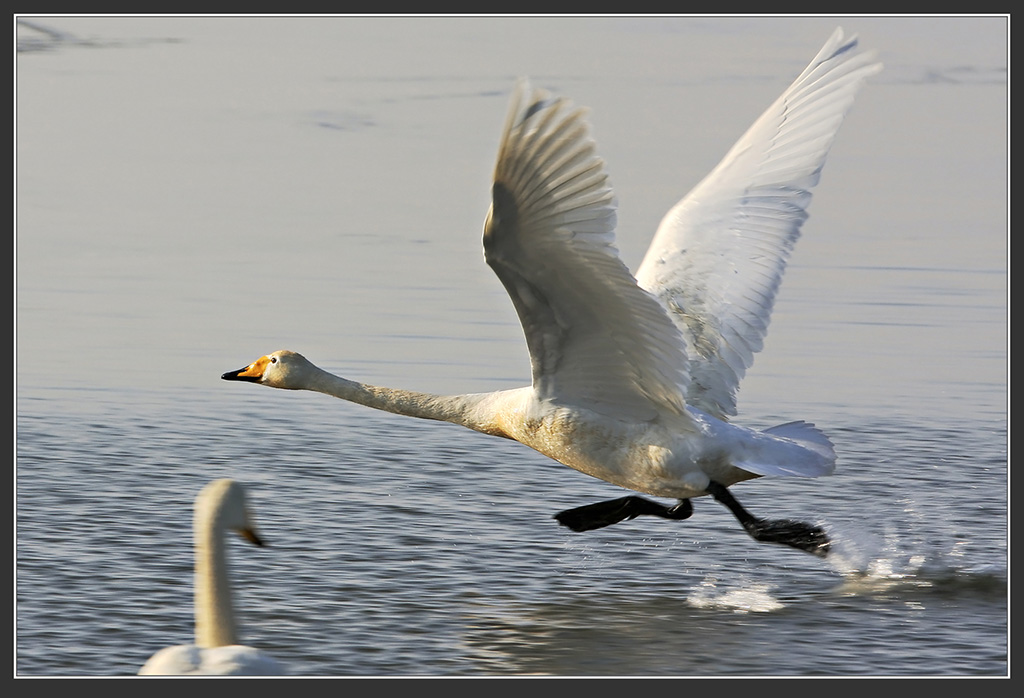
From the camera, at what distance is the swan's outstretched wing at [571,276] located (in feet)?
17.6

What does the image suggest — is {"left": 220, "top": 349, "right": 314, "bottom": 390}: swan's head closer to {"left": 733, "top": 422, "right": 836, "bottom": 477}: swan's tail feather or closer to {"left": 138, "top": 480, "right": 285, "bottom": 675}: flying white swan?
{"left": 138, "top": 480, "right": 285, "bottom": 675}: flying white swan

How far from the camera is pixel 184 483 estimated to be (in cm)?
957

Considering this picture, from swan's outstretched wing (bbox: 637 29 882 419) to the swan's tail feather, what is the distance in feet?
2.23

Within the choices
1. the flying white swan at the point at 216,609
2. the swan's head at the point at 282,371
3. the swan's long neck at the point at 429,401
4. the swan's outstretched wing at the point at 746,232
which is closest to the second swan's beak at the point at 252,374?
the swan's head at the point at 282,371

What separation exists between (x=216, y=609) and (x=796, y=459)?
111 inches

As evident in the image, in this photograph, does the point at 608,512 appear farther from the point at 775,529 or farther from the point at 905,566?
the point at 905,566

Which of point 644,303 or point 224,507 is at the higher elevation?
point 644,303

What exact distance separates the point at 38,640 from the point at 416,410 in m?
2.10

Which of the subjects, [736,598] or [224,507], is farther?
[736,598]

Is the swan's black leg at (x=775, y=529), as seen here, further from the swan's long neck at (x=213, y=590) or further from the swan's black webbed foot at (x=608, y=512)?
the swan's long neck at (x=213, y=590)

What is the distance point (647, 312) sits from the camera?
645 centimetres

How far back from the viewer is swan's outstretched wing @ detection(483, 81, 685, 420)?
5371 millimetres

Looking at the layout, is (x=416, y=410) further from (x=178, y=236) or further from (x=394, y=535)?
(x=178, y=236)

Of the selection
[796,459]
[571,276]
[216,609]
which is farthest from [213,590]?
[796,459]
